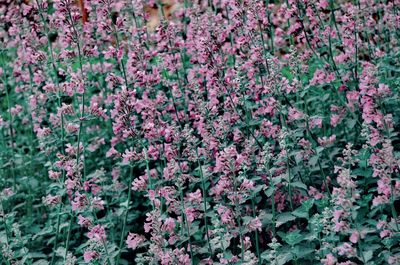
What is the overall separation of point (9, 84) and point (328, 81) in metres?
3.86

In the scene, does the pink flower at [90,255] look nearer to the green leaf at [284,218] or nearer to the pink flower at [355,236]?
the green leaf at [284,218]

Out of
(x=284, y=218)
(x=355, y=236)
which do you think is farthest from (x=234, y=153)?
(x=355, y=236)

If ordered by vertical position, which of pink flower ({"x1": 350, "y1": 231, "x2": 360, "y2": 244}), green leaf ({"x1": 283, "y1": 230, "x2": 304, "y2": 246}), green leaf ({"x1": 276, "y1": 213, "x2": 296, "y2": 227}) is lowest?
green leaf ({"x1": 283, "y1": 230, "x2": 304, "y2": 246})

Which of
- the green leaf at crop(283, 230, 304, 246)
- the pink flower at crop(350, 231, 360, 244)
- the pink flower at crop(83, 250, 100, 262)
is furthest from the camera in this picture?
the pink flower at crop(83, 250, 100, 262)

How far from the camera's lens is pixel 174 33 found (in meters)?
4.97

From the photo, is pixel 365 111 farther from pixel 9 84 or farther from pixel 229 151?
pixel 9 84

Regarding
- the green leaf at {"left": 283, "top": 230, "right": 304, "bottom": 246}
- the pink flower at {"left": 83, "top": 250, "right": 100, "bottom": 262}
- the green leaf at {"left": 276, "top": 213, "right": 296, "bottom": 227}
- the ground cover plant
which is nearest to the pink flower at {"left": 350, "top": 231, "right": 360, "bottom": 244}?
the ground cover plant

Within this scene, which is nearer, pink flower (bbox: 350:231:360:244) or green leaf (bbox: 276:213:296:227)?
pink flower (bbox: 350:231:360:244)

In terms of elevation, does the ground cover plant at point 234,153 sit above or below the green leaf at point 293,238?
above

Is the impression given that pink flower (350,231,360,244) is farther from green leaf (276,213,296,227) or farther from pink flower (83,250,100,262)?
pink flower (83,250,100,262)

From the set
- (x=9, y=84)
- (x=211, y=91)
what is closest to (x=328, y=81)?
(x=211, y=91)

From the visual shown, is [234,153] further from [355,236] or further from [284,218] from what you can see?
[355,236]

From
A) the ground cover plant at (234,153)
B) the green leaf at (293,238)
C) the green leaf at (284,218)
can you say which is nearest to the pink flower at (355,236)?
the ground cover plant at (234,153)

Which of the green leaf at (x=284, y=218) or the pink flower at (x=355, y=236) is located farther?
the green leaf at (x=284, y=218)
